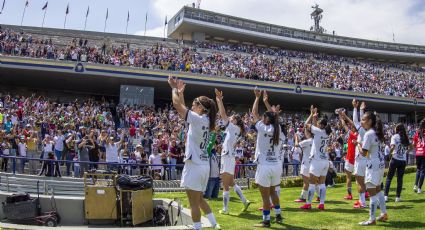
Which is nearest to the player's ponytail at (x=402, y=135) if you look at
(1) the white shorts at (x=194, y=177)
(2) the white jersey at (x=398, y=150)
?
(2) the white jersey at (x=398, y=150)

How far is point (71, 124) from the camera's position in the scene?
20.6 m

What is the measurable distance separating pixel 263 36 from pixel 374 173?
48.5 m

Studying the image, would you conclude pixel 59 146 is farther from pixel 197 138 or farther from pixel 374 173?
pixel 374 173

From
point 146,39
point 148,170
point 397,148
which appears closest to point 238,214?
point 397,148

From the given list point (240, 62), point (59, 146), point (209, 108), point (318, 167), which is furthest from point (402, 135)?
point (240, 62)

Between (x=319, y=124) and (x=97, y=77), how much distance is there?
26.0 meters

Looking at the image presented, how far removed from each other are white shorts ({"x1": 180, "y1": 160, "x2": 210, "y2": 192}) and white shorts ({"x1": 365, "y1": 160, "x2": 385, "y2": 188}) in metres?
3.48

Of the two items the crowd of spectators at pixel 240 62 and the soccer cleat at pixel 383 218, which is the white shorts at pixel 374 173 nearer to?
the soccer cleat at pixel 383 218

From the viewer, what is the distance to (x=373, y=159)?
27.2 feet

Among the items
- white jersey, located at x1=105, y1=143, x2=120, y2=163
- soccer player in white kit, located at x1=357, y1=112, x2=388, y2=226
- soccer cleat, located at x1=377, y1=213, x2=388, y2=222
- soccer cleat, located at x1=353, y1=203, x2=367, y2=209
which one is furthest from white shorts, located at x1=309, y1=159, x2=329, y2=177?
white jersey, located at x1=105, y1=143, x2=120, y2=163

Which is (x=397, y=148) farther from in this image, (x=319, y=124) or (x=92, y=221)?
(x=92, y=221)

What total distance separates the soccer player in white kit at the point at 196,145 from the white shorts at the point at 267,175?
162cm

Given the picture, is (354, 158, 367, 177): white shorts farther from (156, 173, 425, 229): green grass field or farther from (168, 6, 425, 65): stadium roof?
(168, 6, 425, 65): stadium roof

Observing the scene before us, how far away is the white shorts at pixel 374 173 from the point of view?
8062 millimetres
